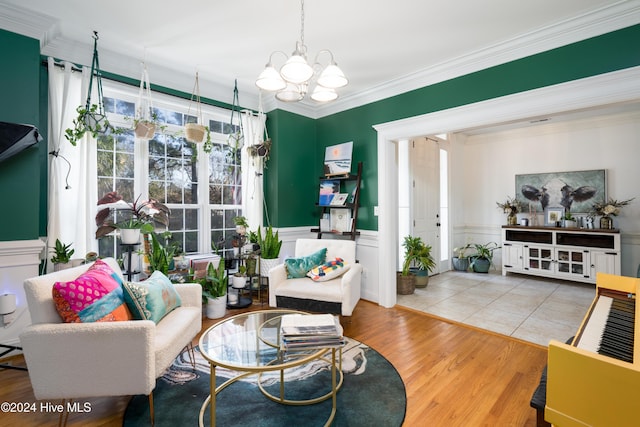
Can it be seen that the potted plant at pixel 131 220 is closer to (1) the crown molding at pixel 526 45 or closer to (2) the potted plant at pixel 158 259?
(2) the potted plant at pixel 158 259

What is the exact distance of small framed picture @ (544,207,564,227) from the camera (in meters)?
5.17

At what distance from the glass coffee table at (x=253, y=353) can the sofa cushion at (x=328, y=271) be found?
3.10 feet

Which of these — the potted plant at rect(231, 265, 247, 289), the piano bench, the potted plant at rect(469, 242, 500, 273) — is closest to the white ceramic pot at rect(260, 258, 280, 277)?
the potted plant at rect(231, 265, 247, 289)

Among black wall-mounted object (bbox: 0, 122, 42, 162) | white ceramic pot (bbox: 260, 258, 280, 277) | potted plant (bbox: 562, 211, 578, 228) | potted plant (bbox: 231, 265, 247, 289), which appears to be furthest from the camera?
potted plant (bbox: 562, 211, 578, 228)

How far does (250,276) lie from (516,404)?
288 cm

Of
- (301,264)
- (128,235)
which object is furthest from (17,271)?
(301,264)

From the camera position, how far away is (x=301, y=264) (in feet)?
10.8

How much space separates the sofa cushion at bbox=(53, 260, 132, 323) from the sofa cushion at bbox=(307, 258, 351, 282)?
1724 millimetres

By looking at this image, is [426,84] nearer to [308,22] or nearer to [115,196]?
[308,22]

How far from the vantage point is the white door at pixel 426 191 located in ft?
16.7

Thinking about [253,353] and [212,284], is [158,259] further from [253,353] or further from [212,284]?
[253,353]

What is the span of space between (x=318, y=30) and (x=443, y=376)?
2.94 metres

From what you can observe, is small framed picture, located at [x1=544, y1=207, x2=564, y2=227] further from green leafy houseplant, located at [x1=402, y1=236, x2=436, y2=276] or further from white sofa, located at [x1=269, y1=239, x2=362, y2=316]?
white sofa, located at [x1=269, y1=239, x2=362, y2=316]

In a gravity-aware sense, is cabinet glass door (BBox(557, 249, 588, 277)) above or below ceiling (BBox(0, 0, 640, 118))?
below
